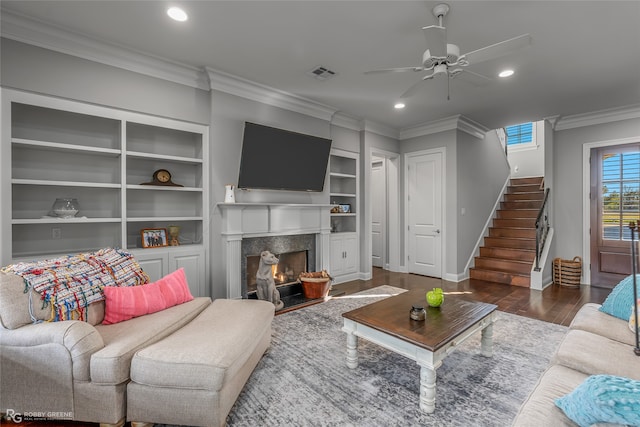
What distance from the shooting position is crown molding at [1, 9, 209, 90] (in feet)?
7.97

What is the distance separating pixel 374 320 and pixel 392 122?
399 cm

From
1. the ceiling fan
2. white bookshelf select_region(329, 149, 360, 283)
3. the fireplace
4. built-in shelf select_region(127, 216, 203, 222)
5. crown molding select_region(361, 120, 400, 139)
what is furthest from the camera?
crown molding select_region(361, 120, 400, 139)

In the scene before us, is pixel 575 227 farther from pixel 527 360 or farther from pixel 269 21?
pixel 269 21

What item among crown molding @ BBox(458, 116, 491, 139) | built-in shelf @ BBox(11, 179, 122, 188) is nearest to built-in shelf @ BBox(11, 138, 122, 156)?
built-in shelf @ BBox(11, 179, 122, 188)

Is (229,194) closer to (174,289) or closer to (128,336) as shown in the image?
(174,289)

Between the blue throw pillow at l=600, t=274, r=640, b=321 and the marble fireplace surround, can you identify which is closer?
the blue throw pillow at l=600, t=274, r=640, b=321

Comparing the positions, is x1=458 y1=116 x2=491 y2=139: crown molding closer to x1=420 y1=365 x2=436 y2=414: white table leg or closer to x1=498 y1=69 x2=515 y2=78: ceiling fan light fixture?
x1=498 y1=69 x2=515 y2=78: ceiling fan light fixture

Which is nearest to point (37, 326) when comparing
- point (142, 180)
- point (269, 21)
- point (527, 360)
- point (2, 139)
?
point (2, 139)

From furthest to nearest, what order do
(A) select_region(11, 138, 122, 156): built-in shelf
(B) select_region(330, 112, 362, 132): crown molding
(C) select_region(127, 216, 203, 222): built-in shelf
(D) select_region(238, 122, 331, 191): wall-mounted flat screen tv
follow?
(B) select_region(330, 112, 362, 132): crown molding, (D) select_region(238, 122, 331, 191): wall-mounted flat screen tv, (C) select_region(127, 216, 203, 222): built-in shelf, (A) select_region(11, 138, 122, 156): built-in shelf

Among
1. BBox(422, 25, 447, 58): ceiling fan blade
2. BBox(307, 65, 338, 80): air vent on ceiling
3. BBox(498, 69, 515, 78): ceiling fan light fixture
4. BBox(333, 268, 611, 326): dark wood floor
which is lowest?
BBox(333, 268, 611, 326): dark wood floor

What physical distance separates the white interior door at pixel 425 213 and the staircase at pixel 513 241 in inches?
29.4

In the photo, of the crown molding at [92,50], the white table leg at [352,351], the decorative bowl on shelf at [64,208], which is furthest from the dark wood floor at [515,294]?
the crown molding at [92,50]

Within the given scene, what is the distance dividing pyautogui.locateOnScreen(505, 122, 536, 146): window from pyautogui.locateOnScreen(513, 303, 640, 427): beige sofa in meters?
6.33

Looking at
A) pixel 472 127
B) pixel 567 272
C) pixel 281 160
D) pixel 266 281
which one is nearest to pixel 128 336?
pixel 266 281
